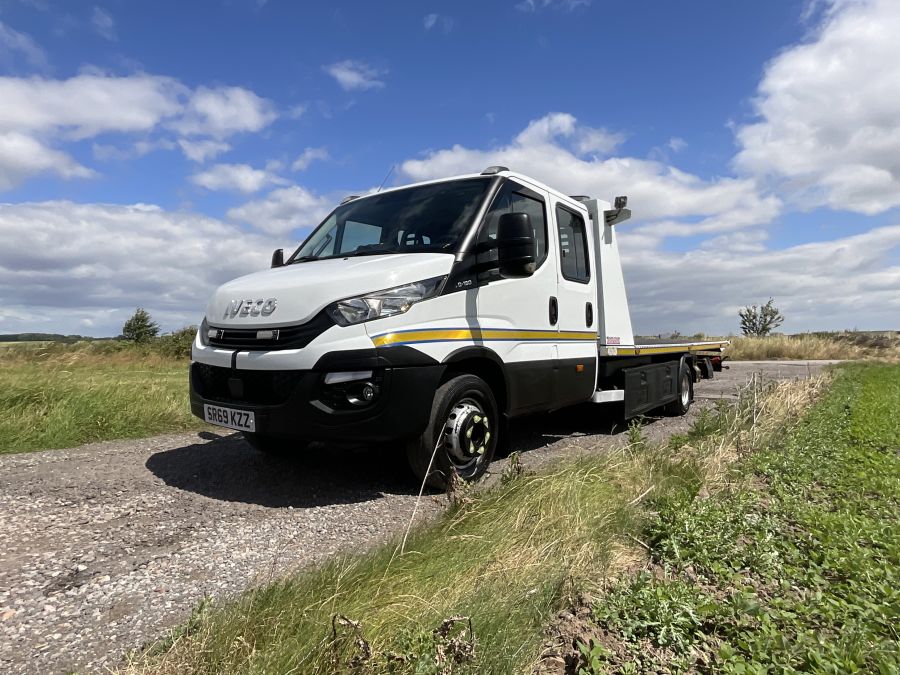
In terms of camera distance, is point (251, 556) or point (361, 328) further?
point (361, 328)

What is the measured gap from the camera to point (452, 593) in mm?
2109

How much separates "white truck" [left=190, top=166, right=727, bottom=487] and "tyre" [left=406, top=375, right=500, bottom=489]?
0.03ft

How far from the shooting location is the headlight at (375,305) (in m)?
3.58

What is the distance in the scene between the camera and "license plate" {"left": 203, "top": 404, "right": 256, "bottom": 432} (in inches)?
146

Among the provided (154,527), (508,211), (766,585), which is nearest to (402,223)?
(508,211)

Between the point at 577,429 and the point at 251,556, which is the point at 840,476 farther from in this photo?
the point at 251,556

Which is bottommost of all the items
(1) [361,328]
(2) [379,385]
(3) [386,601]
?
(3) [386,601]

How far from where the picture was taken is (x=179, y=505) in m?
3.67

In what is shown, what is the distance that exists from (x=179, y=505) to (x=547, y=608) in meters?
2.73

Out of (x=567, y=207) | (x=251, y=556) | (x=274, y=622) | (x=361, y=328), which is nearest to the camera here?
(x=274, y=622)

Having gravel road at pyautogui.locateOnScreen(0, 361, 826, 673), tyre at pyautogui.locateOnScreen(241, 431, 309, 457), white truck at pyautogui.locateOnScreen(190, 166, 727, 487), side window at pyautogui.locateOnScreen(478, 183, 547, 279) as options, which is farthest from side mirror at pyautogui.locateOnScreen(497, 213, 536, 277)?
tyre at pyautogui.locateOnScreen(241, 431, 309, 457)

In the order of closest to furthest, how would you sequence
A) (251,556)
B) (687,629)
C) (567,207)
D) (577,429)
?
1. (687,629)
2. (251,556)
3. (567,207)
4. (577,429)

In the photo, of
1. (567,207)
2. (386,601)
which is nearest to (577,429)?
(567,207)

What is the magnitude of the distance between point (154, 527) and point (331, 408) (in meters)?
1.22
